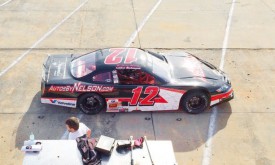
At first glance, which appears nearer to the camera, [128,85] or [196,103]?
[128,85]

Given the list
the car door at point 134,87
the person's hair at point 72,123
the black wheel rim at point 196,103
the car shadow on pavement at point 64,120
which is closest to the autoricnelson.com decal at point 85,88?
the car door at point 134,87

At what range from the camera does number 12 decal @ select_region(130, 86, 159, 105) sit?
8.69 meters

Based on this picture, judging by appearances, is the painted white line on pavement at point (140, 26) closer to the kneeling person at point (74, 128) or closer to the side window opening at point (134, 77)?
the side window opening at point (134, 77)

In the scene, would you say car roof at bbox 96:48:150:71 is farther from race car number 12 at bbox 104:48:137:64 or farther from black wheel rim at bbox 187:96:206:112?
black wheel rim at bbox 187:96:206:112

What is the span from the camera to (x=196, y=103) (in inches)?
359

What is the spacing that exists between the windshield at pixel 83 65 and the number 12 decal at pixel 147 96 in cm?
119

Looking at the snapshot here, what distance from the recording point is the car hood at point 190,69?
9120 mm

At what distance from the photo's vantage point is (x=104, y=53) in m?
9.17

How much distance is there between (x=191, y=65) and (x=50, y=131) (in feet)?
13.3

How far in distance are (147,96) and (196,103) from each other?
1336mm

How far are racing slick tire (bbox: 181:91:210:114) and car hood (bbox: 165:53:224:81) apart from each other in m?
0.41

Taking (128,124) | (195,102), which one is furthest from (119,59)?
(195,102)

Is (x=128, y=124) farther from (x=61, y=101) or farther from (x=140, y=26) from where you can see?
(x=140, y=26)

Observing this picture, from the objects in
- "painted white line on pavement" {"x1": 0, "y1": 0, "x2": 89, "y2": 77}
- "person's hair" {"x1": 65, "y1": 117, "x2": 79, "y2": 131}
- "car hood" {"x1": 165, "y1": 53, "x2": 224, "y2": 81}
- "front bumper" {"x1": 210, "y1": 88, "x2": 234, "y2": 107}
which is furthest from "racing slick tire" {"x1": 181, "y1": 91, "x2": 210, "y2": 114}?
"painted white line on pavement" {"x1": 0, "y1": 0, "x2": 89, "y2": 77}
